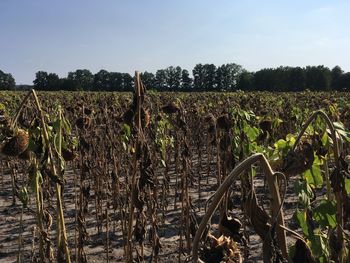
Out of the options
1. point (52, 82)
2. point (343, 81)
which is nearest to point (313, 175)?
point (343, 81)

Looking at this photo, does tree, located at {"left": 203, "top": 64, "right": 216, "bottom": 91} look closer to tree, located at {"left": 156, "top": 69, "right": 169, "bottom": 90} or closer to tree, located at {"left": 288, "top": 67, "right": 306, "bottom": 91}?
tree, located at {"left": 156, "top": 69, "right": 169, "bottom": 90}

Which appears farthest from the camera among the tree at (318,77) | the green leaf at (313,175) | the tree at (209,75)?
the tree at (209,75)

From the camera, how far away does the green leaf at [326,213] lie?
175 centimetres

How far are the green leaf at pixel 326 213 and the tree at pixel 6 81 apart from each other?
66893mm

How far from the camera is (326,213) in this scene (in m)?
1.76

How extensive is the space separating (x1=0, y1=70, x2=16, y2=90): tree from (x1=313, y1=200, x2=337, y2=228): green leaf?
66893 mm

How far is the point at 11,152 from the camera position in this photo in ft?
7.18

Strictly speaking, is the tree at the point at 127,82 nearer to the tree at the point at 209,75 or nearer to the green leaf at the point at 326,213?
the tree at the point at 209,75

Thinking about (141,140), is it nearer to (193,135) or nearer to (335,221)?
(335,221)

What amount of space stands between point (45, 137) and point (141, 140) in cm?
51

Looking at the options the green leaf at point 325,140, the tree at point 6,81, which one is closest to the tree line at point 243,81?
the tree at point 6,81

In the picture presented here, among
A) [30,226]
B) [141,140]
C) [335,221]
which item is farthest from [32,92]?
[30,226]

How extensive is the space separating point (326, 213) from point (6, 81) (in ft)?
227

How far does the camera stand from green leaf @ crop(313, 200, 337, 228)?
1751 mm
